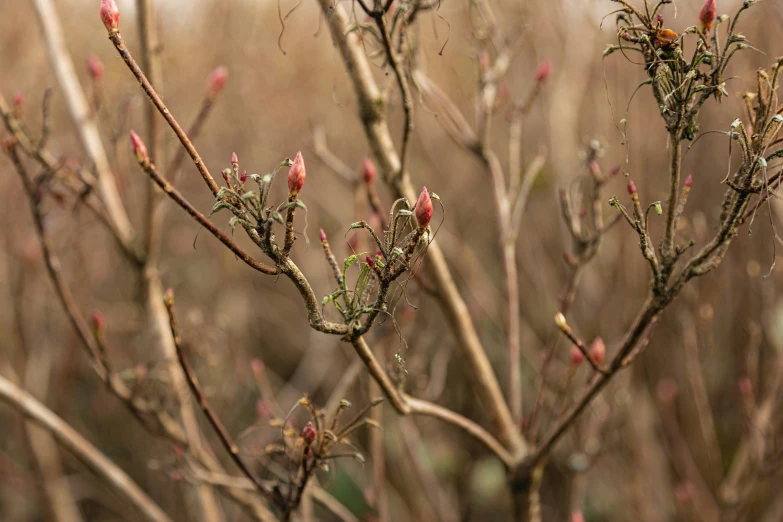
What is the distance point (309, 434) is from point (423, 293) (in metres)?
1.81

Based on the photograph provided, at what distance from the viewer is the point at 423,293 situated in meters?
2.99

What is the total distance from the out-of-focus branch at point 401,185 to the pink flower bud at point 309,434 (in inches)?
22.3

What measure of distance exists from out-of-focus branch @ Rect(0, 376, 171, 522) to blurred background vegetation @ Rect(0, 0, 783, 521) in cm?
39

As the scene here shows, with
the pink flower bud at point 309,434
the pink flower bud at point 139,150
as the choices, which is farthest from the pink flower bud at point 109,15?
the pink flower bud at point 309,434

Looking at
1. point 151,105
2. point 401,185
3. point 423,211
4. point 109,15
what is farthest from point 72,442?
point 423,211

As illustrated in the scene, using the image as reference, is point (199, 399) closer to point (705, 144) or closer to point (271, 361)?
point (705, 144)

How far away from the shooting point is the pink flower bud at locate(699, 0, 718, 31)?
1057mm

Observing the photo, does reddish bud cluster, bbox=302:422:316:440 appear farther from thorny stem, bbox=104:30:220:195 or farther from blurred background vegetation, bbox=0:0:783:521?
blurred background vegetation, bbox=0:0:783:521

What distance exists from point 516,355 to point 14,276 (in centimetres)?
373

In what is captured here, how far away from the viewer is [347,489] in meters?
4.09

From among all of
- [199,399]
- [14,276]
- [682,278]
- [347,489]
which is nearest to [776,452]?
[682,278]

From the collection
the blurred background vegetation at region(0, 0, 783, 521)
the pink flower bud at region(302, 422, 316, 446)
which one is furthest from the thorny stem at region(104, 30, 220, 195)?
the blurred background vegetation at region(0, 0, 783, 521)

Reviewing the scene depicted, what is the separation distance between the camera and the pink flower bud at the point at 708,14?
106 centimetres

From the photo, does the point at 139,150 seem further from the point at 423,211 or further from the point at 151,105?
the point at 151,105
